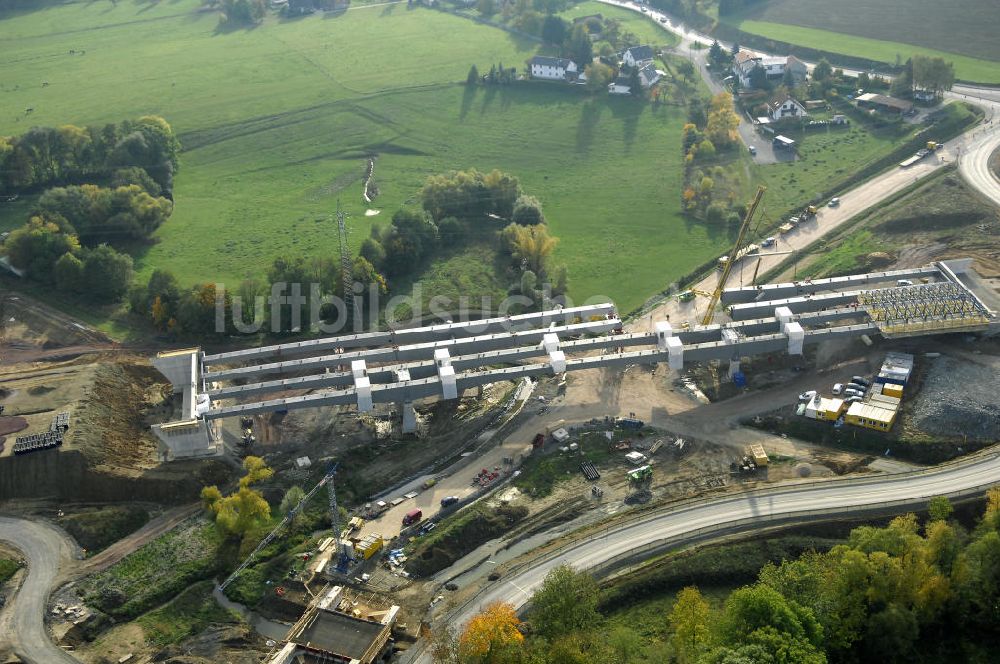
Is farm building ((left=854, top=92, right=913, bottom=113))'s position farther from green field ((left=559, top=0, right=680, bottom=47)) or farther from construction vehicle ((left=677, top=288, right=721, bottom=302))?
construction vehicle ((left=677, top=288, right=721, bottom=302))

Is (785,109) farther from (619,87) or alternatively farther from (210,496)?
(210,496)

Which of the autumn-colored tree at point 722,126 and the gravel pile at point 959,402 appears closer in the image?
the gravel pile at point 959,402

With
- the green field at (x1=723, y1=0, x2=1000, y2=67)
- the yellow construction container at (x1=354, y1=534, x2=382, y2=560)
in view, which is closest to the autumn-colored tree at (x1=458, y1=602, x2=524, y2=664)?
the yellow construction container at (x1=354, y1=534, x2=382, y2=560)

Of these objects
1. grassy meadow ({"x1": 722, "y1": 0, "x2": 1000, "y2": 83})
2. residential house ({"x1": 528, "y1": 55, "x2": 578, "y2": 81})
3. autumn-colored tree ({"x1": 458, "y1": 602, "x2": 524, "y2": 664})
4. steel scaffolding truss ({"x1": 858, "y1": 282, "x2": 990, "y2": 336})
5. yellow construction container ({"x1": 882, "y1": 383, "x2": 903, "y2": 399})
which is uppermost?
grassy meadow ({"x1": 722, "y1": 0, "x2": 1000, "y2": 83})

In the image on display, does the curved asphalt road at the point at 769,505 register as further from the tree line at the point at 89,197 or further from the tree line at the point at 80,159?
the tree line at the point at 80,159

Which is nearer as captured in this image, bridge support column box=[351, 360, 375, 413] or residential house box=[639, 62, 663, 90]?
bridge support column box=[351, 360, 375, 413]

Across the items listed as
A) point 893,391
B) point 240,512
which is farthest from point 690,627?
point 240,512

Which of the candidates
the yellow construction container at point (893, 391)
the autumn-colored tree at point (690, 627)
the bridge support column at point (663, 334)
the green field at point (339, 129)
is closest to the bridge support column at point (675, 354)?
the bridge support column at point (663, 334)
